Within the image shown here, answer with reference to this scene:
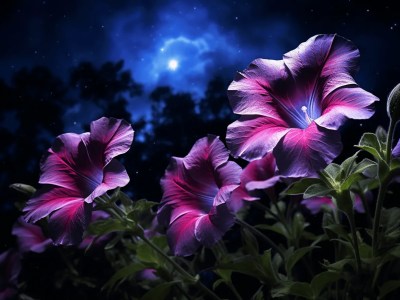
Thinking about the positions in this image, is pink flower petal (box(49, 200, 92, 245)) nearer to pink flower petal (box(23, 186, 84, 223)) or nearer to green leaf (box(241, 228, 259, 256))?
pink flower petal (box(23, 186, 84, 223))

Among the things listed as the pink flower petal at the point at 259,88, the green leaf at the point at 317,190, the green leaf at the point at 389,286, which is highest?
the pink flower petal at the point at 259,88

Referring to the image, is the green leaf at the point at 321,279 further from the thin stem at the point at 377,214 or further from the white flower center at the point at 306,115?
the white flower center at the point at 306,115

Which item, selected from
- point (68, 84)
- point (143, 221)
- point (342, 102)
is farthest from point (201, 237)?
point (68, 84)

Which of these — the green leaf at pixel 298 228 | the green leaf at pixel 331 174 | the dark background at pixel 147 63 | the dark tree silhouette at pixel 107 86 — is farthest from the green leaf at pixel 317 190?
the dark tree silhouette at pixel 107 86

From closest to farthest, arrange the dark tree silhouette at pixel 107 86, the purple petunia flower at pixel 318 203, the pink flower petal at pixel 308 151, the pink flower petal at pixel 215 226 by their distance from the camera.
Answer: the pink flower petal at pixel 308 151, the pink flower petal at pixel 215 226, the purple petunia flower at pixel 318 203, the dark tree silhouette at pixel 107 86

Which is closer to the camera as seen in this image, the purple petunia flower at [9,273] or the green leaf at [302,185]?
the green leaf at [302,185]

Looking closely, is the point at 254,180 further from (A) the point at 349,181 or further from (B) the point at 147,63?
(B) the point at 147,63

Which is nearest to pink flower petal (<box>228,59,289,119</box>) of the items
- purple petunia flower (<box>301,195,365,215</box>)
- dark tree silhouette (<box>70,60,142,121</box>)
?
purple petunia flower (<box>301,195,365,215</box>)
